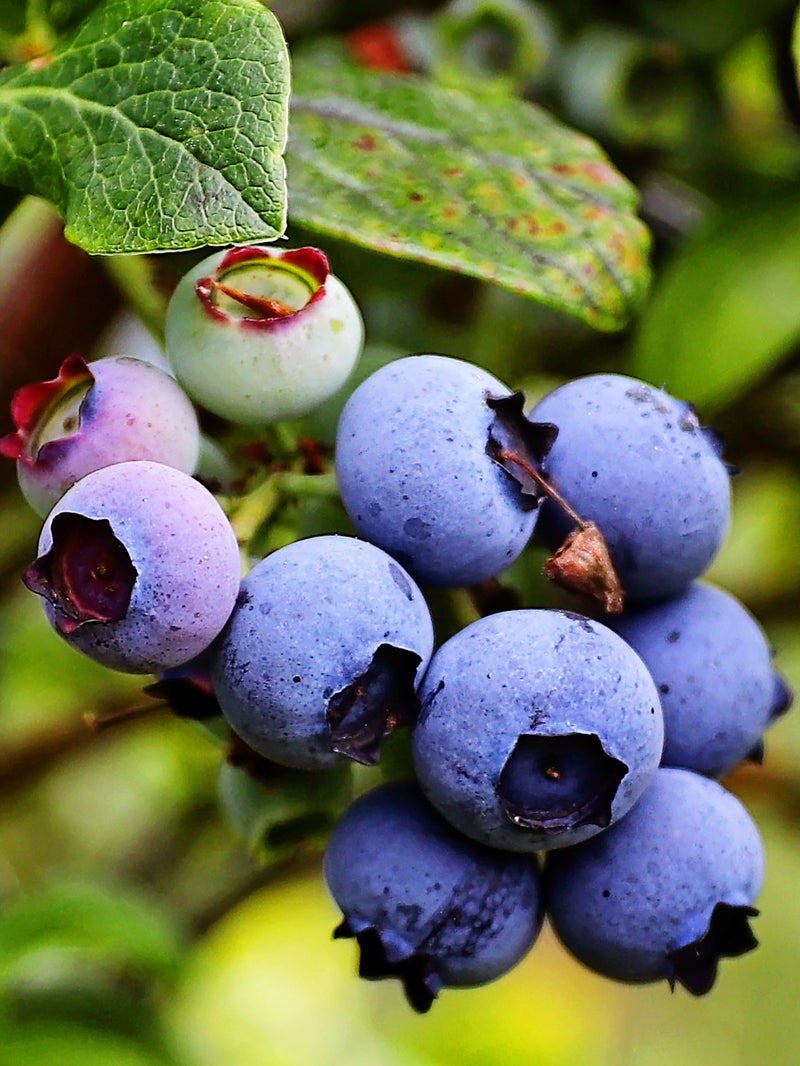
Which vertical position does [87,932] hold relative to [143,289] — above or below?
below

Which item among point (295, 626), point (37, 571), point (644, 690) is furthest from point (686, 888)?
point (37, 571)

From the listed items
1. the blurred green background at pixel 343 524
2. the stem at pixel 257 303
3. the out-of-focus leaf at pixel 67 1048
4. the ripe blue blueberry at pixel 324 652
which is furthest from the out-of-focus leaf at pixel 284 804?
the out-of-focus leaf at pixel 67 1048

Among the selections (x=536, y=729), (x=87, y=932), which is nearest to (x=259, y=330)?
(x=536, y=729)

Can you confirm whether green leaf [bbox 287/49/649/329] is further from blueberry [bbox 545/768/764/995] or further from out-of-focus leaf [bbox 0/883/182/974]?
out-of-focus leaf [bbox 0/883/182/974]

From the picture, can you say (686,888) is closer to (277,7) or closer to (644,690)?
(644,690)

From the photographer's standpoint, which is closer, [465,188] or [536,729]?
[536,729]

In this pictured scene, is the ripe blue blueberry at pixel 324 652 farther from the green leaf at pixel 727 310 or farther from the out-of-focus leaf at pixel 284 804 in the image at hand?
the green leaf at pixel 727 310

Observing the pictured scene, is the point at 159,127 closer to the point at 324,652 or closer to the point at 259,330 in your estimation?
the point at 259,330
